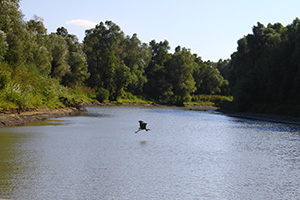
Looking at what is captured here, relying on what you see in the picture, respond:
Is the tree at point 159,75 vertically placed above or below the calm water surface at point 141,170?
above

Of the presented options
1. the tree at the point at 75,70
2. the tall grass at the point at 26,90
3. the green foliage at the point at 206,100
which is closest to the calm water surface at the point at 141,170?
the tall grass at the point at 26,90

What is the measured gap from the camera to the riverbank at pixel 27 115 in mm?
34562

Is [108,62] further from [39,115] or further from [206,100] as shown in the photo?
[39,115]

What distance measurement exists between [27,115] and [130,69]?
87.3 metres

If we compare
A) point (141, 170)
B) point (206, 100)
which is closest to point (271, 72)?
point (141, 170)

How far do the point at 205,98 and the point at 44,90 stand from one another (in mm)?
90579

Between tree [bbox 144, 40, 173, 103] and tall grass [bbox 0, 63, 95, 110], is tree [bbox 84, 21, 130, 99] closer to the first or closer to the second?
tree [bbox 144, 40, 173, 103]

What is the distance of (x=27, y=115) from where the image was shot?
129ft

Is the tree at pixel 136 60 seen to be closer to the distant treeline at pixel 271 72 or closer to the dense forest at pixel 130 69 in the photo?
the dense forest at pixel 130 69

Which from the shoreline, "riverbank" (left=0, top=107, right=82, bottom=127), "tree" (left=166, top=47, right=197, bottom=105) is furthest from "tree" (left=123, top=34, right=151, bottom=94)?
"riverbank" (left=0, top=107, right=82, bottom=127)

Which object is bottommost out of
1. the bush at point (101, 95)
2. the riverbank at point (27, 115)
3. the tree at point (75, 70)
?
the riverbank at point (27, 115)

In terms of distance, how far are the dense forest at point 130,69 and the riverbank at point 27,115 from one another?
0.97m

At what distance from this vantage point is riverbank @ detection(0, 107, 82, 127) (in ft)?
113

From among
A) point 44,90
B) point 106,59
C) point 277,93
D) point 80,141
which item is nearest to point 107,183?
point 80,141
